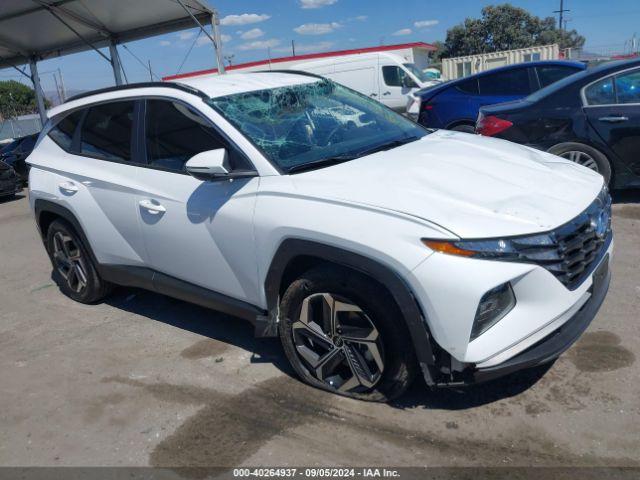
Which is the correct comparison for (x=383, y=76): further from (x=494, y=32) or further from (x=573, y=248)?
(x=494, y=32)

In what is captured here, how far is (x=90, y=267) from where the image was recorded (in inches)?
188

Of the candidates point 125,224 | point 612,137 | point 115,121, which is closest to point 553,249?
point 125,224

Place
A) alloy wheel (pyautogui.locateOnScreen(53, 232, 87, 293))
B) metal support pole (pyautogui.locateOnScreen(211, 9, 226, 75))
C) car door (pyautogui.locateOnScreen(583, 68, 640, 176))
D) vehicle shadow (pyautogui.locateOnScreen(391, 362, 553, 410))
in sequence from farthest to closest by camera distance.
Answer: metal support pole (pyautogui.locateOnScreen(211, 9, 226, 75)) → car door (pyautogui.locateOnScreen(583, 68, 640, 176)) → alloy wheel (pyautogui.locateOnScreen(53, 232, 87, 293)) → vehicle shadow (pyautogui.locateOnScreen(391, 362, 553, 410))

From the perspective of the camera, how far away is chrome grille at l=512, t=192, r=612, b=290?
2.58m

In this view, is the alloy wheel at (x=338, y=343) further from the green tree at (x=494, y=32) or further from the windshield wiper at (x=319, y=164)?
the green tree at (x=494, y=32)

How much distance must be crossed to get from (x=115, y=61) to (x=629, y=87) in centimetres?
1538

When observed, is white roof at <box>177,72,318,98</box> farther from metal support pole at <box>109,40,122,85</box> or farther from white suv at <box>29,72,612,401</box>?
metal support pole at <box>109,40,122,85</box>

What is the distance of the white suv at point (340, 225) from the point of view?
258 cm

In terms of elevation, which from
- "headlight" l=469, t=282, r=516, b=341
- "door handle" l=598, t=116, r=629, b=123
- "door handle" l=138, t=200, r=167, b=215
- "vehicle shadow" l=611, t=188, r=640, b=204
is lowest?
"vehicle shadow" l=611, t=188, r=640, b=204

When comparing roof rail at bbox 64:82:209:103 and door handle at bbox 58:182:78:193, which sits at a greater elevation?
roof rail at bbox 64:82:209:103

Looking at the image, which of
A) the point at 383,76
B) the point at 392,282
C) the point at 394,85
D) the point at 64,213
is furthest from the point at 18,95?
the point at 392,282

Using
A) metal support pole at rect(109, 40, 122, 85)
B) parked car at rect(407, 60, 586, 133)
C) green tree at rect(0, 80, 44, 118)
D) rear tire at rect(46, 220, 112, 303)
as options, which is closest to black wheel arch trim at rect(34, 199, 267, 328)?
rear tire at rect(46, 220, 112, 303)

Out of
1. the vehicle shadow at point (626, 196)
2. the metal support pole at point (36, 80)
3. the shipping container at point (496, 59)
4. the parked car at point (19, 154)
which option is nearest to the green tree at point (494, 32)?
the shipping container at point (496, 59)

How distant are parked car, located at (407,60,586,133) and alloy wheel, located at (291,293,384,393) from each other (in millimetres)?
7186
